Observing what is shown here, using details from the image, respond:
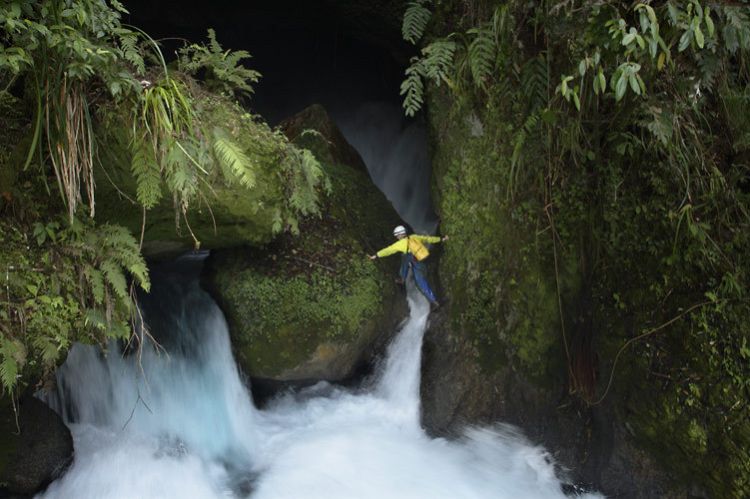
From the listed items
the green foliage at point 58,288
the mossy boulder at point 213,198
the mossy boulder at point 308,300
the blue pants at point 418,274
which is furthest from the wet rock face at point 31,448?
the blue pants at point 418,274

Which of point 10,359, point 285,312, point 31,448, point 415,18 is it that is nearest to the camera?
point 10,359

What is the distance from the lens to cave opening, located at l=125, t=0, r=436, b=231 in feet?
33.1

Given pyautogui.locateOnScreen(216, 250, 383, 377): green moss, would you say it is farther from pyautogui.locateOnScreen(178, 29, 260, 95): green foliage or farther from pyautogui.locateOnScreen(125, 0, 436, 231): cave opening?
pyautogui.locateOnScreen(125, 0, 436, 231): cave opening

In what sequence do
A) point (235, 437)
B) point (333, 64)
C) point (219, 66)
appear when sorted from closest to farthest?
point (219, 66) < point (235, 437) < point (333, 64)

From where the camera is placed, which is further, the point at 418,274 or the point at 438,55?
the point at 418,274

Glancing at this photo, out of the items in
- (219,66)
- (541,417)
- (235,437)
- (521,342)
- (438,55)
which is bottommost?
(235,437)

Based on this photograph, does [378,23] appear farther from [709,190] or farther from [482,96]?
[709,190]

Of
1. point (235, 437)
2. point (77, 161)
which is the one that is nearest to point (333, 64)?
point (235, 437)

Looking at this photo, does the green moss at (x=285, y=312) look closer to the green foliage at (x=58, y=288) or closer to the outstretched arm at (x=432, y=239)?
the outstretched arm at (x=432, y=239)

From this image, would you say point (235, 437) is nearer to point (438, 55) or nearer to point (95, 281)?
point (95, 281)

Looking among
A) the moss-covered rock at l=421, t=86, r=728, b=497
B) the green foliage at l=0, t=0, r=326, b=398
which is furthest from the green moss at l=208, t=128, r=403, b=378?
the green foliage at l=0, t=0, r=326, b=398

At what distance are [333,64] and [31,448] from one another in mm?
8945

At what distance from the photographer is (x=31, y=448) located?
18.2ft

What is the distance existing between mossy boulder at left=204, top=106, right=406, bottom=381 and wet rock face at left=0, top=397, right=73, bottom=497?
6.81 feet
